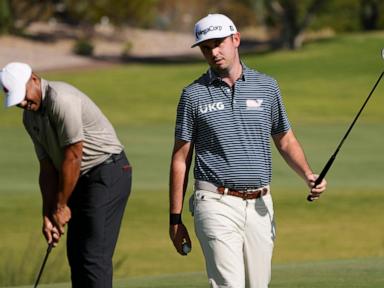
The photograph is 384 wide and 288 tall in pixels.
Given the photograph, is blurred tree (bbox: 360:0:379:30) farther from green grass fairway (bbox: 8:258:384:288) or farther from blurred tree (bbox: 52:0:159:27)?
green grass fairway (bbox: 8:258:384:288)

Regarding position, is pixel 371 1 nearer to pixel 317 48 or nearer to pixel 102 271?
pixel 317 48

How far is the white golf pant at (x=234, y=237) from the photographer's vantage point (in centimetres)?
691

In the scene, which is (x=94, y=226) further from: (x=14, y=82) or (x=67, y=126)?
(x=14, y=82)

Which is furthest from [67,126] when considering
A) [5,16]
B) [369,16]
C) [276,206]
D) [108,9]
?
[369,16]

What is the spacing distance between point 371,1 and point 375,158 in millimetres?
36506

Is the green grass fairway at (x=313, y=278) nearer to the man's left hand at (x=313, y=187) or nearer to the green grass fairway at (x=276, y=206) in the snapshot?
the green grass fairway at (x=276, y=206)

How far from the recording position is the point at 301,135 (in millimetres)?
26359

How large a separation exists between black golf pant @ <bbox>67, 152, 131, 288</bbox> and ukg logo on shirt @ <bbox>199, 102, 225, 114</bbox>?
40.2 inches

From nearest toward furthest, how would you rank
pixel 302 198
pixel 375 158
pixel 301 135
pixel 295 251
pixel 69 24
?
pixel 295 251 < pixel 302 198 < pixel 375 158 < pixel 301 135 < pixel 69 24

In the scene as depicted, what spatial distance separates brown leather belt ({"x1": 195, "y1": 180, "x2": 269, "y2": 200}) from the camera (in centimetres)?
702

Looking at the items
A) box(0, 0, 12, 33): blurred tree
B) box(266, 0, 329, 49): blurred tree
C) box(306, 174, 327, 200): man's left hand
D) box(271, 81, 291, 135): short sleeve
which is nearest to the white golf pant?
box(306, 174, 327, 200): man's left hand

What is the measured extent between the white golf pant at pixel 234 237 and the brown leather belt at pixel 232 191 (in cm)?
2

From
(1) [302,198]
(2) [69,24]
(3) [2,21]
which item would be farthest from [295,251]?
(2) [69,24]

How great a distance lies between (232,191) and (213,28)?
84cm
